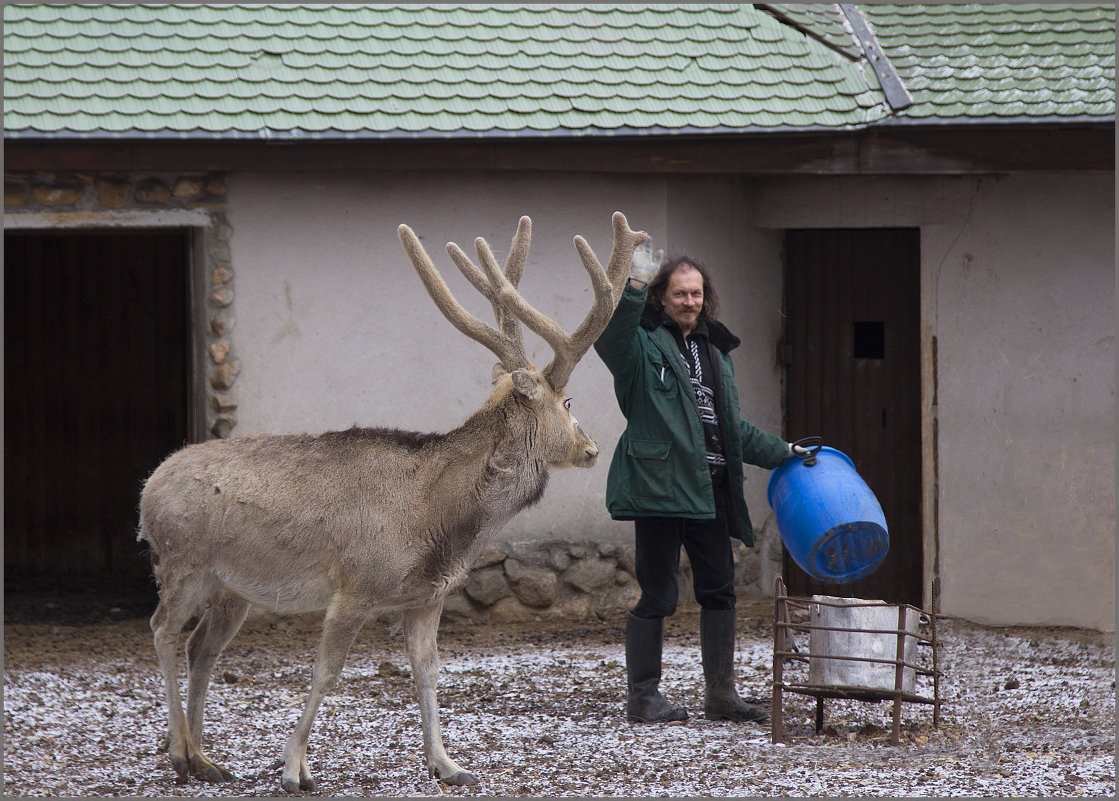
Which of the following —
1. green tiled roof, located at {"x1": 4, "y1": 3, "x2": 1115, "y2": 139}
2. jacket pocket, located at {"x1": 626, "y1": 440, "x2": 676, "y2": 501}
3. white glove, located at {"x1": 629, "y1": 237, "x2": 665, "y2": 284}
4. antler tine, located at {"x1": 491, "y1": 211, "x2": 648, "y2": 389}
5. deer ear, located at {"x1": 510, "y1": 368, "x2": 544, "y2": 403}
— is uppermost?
green tiled roof, located at {"x1": 4, "y1": 3, "x2": 1115, "y2": 139}

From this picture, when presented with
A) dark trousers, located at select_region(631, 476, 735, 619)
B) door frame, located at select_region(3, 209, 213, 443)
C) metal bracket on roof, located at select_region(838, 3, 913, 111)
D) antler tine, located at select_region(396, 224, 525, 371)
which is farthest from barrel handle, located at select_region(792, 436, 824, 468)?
door frame, located at select_region(3, 209, 213, 443)

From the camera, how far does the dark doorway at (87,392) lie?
1064cm

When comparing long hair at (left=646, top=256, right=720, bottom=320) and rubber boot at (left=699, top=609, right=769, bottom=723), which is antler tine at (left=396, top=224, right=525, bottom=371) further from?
rubber boot at (left=699, top=609, right=769, bottom=723)

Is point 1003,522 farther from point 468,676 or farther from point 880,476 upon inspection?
point 468,676

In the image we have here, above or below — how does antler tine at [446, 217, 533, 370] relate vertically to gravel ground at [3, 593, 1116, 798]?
above

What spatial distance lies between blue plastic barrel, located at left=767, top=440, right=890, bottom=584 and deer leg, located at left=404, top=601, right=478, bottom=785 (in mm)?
1688

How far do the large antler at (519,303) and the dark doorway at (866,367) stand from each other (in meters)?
3.88

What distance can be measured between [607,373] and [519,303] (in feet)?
10.2

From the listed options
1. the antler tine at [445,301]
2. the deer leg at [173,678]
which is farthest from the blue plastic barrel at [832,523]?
the deer leg at [173,678]

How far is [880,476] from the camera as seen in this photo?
870 centimetres

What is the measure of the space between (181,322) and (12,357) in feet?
4.68

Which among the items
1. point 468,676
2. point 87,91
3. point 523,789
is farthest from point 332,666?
point 87,91

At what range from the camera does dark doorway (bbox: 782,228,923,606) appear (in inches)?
339

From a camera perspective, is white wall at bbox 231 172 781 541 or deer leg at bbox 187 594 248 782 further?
white wall at bbox 231 172 781 541
